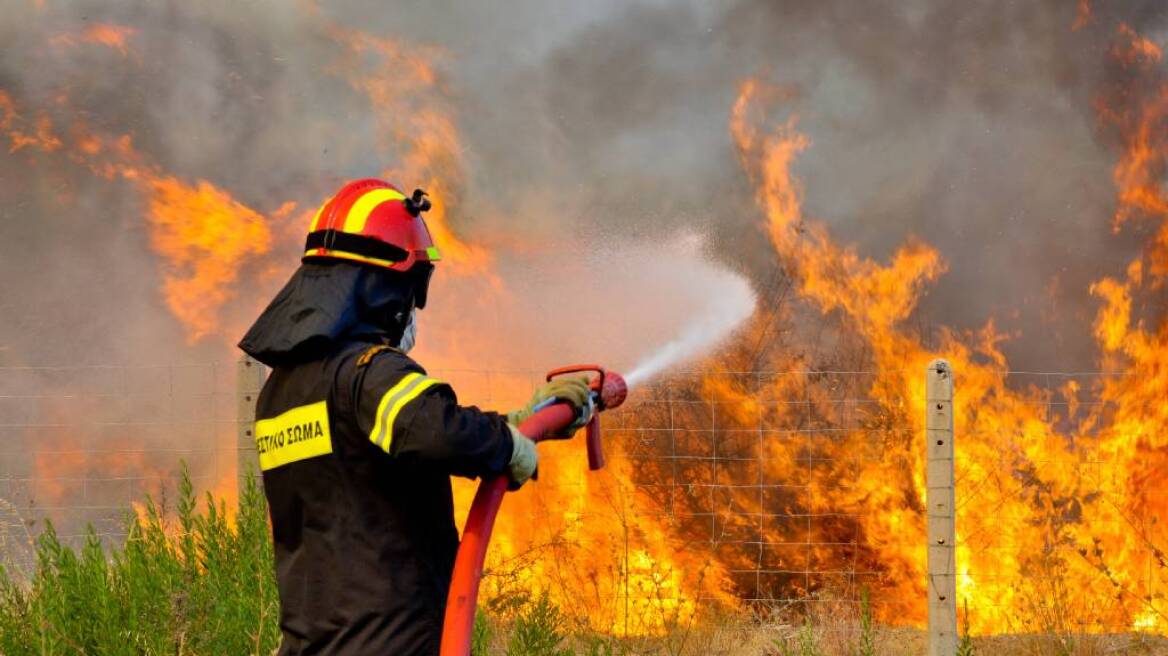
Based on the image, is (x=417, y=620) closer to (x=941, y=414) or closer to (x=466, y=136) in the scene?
(x=941, y=414)

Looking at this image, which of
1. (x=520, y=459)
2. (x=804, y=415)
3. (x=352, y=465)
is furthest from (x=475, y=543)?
(x=804, y=415)

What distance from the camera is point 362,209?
2957 mm

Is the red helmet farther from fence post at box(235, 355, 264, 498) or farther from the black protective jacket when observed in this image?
fence post at box(235, 355, 264, 498)

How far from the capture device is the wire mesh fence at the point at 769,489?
25.3ft

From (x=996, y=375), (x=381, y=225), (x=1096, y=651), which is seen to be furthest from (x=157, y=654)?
(x=996, y=375)

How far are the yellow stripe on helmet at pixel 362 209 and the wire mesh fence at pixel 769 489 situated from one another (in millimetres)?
4271

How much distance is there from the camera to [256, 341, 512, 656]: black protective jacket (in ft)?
8.80

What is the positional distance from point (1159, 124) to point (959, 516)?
464 centimetres

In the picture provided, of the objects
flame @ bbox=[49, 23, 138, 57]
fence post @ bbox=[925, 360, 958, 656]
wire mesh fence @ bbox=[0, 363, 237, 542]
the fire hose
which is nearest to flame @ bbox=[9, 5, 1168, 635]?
flame @ bbox=[49, 23, 138, 57]

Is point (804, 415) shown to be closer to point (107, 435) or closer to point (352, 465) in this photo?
point (107, 435)

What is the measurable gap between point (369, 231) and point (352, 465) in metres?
0.61

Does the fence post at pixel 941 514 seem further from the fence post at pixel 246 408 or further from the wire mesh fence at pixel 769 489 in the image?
the fence post at pixel 246 408

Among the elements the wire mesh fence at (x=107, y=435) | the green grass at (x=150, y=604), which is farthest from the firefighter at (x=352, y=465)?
the wire mesh fence at (x=107, y=435)

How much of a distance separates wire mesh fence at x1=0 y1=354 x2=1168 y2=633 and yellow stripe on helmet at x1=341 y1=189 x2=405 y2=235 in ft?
14.0
